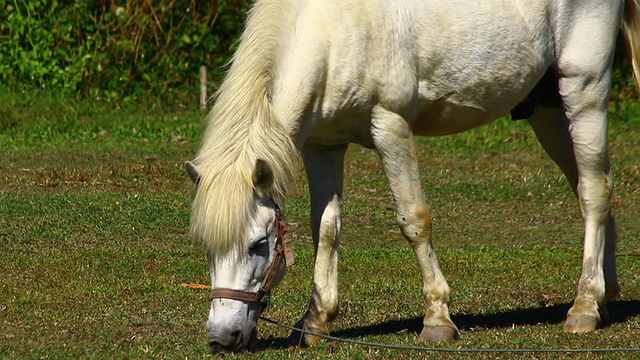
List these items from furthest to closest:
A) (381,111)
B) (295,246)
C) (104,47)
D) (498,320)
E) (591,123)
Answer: (104,47) → (295,246) → (498,320) → (591,123) → (381,111)

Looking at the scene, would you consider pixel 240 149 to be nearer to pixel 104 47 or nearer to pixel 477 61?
pixel 477 61

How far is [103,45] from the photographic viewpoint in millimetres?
17172

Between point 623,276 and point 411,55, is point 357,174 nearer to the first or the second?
point 623,276

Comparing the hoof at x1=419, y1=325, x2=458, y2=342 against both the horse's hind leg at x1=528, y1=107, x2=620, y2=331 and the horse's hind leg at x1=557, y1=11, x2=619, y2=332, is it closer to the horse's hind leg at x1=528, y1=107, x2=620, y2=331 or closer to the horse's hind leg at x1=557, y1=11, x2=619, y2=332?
the horse's hind leg at x1=557, y1=11, x2=619, y2=332

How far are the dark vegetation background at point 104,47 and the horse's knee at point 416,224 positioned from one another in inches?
434

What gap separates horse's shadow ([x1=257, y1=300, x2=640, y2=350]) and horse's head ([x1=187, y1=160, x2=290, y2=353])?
77cm

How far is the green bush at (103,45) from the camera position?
17.0 metres

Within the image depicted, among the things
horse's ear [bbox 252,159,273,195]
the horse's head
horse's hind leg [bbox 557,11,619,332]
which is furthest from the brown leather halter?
horse's hind leg [bbox 557,11,619,332]

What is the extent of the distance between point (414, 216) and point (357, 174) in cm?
665

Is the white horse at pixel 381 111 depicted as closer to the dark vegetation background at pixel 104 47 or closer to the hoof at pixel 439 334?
the hoof at pixel 439 334

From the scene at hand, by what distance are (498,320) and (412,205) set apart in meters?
1.19

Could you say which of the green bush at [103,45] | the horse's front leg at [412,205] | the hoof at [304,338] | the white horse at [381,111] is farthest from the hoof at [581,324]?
the green bush at [103,45]

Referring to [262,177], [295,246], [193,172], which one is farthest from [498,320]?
[295,246]

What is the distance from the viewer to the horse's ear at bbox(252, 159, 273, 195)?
215 inches
